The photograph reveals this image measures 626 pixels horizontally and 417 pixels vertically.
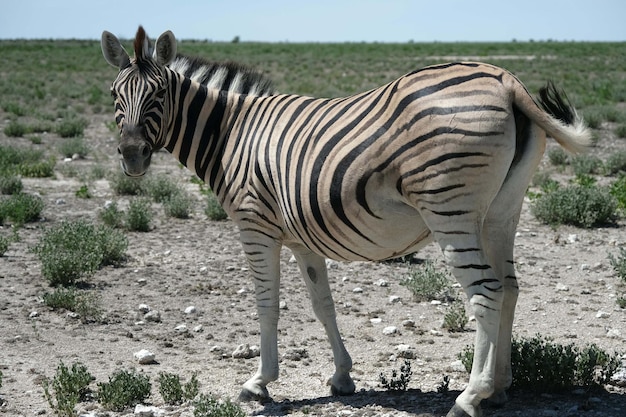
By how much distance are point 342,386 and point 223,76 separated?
107 inches

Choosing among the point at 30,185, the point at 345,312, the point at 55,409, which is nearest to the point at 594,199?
the point at 345,312

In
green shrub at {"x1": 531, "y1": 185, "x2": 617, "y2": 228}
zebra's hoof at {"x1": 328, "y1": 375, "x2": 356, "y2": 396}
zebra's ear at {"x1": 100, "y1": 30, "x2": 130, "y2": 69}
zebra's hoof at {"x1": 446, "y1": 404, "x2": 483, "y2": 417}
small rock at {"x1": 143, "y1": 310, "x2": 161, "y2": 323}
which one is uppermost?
zebra's ear at {"x1": 100, "y1": 30, "x2": 130, "y2": 69}

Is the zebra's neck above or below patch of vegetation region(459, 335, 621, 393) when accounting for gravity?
above

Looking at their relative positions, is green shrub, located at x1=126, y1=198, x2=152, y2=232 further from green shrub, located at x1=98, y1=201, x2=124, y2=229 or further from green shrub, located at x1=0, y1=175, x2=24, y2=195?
green shrub, located at x1=0, y1=175, x2=24, y2=195

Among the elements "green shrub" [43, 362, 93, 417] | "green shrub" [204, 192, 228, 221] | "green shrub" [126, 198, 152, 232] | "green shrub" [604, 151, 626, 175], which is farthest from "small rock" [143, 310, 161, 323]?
"green shrub" [604, 151, 626, 175]

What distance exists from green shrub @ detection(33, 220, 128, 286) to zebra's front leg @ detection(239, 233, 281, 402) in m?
3.79

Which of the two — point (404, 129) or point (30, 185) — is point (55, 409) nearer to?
point (404, 129)

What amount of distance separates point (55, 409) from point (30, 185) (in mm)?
9803

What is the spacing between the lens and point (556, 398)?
542cm

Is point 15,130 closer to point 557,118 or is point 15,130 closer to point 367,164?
point 367,164

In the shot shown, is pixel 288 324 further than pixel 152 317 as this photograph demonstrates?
No

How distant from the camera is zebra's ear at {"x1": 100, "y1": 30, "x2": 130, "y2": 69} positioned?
606 centimetres

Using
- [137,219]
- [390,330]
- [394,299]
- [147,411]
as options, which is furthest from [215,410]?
[137,219]

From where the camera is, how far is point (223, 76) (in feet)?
21.6
